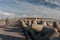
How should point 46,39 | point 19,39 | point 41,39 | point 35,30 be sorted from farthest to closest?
point 35,30 → point 19,39 → point 41,39 → point 46,39

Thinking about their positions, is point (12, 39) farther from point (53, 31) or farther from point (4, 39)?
point (53, 31)

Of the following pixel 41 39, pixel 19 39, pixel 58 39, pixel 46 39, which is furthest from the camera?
pixel 19 39

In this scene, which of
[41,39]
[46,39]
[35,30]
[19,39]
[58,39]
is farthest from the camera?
[35,30]

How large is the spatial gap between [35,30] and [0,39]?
14.4ft

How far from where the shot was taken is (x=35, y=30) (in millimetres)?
19125

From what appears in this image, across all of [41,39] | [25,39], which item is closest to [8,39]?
[25,39]

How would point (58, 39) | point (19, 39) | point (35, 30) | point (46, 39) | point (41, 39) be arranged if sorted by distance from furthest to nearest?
point (35, 30), point (19, 39), point (41, 39), point (46, 39), point (58, 39)

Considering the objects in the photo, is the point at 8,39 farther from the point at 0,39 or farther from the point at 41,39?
the point at 41,39

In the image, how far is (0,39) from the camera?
15.7 metres

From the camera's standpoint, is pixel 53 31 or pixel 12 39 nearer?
pixel 53 31

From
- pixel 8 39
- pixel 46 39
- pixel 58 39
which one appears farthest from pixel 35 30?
pixel 58 39

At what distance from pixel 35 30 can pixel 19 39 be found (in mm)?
3355

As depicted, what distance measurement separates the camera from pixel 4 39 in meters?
15.8

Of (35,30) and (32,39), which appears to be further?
(35,30)
